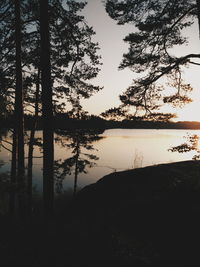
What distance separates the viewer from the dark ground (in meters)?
4.82

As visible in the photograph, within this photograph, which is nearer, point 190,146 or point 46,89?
point 46,89

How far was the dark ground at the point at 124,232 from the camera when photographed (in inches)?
190

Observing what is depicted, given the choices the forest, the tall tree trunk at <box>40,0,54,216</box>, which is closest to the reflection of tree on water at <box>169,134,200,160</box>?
the forest

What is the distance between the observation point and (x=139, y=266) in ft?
14.4

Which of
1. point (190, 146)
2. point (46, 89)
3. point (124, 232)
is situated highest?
point (46, 89)

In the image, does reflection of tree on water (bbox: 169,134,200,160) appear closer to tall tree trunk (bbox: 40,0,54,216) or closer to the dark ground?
the dark ground

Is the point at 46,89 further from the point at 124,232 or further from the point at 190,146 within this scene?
the point at 190,146

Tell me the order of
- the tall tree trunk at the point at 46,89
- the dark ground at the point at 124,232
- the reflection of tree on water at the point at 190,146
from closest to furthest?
the dark ground at the point at 124,232
the tall tree trunk at the point at 46,89
the reflection of tree on water at the point at 190,146

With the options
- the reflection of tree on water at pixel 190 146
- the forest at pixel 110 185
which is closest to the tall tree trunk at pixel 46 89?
the forest at pixel 110 185

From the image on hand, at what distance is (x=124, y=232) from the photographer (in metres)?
5.83

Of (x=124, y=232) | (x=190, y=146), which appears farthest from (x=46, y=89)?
(x=190, y=146)

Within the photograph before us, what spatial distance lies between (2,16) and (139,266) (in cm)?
918

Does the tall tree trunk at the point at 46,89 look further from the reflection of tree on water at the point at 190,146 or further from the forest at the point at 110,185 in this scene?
the reflection of tree on water at the point at 190,146

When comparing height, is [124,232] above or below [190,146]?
below
